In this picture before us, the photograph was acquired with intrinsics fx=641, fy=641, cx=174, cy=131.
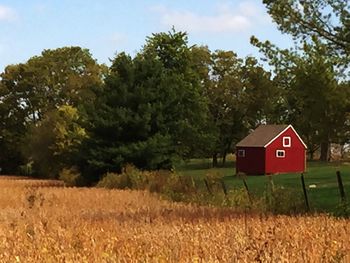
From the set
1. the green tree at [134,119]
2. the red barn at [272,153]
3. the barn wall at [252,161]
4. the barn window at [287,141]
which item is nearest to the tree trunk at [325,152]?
the red barn at [272,153]

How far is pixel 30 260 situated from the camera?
6.59 meters

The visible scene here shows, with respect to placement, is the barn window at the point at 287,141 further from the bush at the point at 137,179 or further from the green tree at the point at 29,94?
the bush at the point at 137,179

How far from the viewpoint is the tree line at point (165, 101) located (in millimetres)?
20531

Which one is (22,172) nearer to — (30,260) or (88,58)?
(88,58)

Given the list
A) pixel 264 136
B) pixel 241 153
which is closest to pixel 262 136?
pixel 264 136

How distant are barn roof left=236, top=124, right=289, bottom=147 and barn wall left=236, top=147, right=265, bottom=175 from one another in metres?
0.62

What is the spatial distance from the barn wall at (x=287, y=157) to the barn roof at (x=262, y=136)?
2.09 feet

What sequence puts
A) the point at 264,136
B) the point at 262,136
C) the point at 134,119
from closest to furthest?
1. the point at 134,119
2. the point at 264,136
3. the point at 262,136

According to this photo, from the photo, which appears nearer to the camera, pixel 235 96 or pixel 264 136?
pixel 264 136

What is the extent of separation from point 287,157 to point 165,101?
23431mm

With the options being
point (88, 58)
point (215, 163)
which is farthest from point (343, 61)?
point (88, 58)

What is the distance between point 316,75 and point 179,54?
47937 mm

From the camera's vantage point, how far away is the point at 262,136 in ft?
234

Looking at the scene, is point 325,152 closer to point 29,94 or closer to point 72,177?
point 29,94
